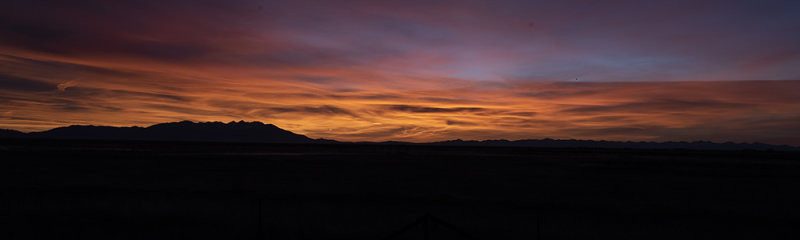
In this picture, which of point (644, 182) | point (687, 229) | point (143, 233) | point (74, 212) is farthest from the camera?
point (644, 182)

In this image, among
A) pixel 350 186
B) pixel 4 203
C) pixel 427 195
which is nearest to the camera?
pixel 4 203

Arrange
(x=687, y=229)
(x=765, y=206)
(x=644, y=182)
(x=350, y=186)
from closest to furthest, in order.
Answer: (x=687, y=229), (x=765, y=206), (x=350, y=186), (x=644, y=182)

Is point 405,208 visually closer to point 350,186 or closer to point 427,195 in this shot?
point 427,195

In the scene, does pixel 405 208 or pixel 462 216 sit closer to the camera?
pixel 462 216

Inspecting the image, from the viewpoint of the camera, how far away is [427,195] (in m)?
25.9

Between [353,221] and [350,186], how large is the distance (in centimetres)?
1275

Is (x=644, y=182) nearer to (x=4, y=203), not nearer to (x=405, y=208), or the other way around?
(x=405, y=208)

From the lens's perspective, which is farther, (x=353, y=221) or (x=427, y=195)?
(x=427, y=195)

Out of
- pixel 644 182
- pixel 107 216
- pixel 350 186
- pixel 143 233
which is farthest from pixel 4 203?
pixel 644 182

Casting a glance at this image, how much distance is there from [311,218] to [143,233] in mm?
5808

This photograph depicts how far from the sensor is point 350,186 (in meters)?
30.5

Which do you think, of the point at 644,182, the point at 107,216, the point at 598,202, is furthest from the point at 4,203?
the point at 644,182

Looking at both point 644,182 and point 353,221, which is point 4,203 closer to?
point 353,221

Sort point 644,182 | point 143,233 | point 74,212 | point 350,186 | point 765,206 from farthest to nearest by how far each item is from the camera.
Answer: point 644,182
point 350,186
point 765,206
point 74,212
point 143,233
